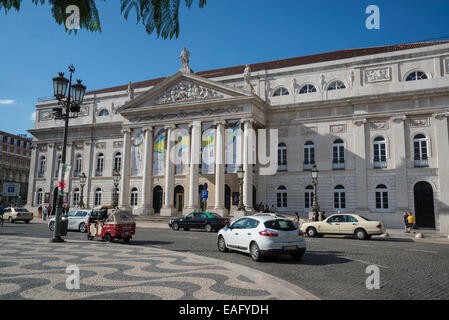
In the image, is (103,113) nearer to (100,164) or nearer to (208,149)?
(100,164)

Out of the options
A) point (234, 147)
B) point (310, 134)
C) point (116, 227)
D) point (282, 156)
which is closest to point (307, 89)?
point (310, 134)

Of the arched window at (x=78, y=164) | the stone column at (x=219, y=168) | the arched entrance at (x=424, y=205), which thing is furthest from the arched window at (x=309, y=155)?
the arched window at (x=78, y=164)

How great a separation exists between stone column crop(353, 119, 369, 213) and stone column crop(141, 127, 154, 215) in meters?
20.2

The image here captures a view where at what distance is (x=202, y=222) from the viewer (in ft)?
79.6

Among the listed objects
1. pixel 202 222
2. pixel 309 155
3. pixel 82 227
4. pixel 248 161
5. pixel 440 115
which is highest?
pixel 440 115

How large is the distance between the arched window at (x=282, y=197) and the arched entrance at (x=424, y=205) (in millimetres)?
11188

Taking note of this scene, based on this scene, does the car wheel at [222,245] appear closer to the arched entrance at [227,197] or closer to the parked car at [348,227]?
the parked car at [348,227]

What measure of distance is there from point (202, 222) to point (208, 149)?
989cm

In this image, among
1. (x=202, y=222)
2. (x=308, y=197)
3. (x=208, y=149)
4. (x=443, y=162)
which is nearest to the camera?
(x=202, y=222)

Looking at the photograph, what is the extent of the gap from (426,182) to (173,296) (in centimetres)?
2920

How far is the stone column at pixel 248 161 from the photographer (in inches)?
1224

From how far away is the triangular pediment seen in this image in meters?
33.4

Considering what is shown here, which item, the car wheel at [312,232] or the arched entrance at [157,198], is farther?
the arched entrance at [157,198]

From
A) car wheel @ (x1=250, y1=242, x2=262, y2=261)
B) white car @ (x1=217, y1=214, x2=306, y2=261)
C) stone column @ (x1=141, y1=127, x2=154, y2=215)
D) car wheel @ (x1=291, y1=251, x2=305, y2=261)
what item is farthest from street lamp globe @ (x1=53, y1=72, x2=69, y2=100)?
stone column @ (x1=141, y1=127, x2=154, y2=215)
